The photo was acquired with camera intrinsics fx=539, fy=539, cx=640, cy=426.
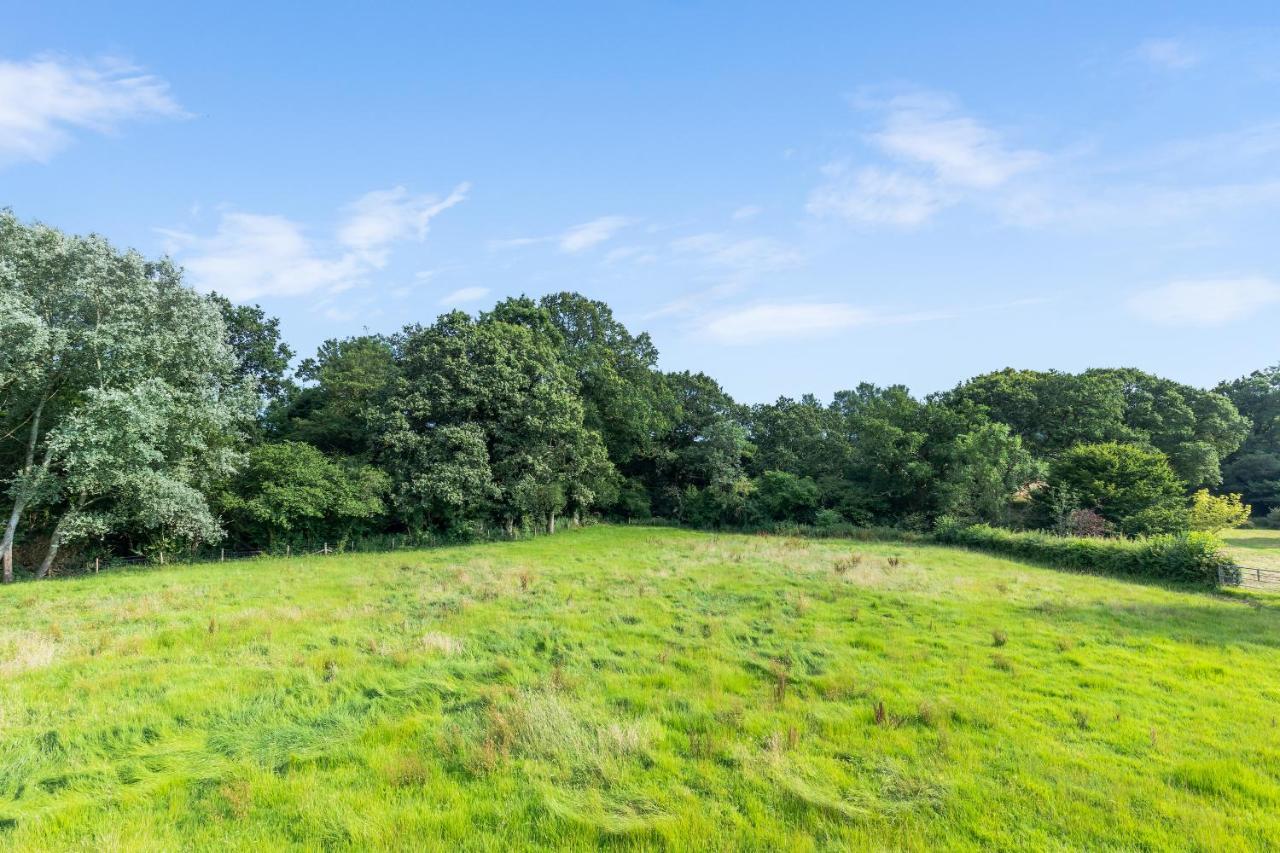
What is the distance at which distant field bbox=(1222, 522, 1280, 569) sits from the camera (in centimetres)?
2912

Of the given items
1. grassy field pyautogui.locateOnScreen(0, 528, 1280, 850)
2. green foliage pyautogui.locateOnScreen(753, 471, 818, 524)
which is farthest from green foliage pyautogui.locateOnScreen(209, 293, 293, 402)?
green foliage pyautogui.locateOnScreen(753, 471, 818, 524)

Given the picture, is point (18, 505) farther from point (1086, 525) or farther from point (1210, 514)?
point (1210, 514)

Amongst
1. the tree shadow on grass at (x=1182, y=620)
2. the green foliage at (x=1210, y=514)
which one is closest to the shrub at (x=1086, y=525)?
the green foliage at (x=1210, y=514)

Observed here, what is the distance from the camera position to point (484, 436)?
3772cm

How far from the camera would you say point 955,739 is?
7.18 m

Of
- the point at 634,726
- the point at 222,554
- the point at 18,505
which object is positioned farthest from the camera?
the point at 222,554

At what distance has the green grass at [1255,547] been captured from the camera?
29094mm

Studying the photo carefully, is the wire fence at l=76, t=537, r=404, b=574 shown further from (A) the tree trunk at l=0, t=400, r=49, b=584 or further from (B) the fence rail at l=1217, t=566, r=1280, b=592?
(B) the fence rail at l=1217, t=566, r=1280, b=592

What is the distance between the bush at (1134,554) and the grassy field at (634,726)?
9.51m

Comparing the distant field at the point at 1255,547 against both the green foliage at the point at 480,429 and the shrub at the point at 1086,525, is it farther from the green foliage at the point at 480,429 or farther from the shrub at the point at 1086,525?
the green foliage at the point at 480,429

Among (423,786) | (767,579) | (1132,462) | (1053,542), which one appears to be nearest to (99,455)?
(423,786)

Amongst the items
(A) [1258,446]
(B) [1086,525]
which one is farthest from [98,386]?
(A) [1258,446]

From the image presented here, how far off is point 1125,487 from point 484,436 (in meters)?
45.3

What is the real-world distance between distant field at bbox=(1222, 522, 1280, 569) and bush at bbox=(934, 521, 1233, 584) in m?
5.63
